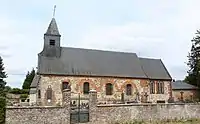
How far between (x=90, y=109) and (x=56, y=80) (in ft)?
44.5

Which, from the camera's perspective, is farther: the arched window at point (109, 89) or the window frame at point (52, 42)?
the window frame at point (52, 42)

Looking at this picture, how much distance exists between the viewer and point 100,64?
37750 mm

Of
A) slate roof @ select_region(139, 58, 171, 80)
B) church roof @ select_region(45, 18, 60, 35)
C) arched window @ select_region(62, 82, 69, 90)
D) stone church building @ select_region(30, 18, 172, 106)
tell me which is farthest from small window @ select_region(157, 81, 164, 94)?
church roof @ select_region(45, 18, 60, 35)

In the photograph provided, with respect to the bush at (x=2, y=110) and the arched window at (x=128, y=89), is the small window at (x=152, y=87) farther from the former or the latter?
the bush at (x=2, y=110)

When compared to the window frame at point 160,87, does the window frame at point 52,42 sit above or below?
above

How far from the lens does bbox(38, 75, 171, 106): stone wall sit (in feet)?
109

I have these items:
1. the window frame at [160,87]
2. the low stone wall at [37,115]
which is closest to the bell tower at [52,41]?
the window frame at [160,87]

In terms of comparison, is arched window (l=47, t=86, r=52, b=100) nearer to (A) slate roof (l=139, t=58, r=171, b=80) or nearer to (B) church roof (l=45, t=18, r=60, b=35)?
(B) church roof (l=45, t=18, r=60, b=35)

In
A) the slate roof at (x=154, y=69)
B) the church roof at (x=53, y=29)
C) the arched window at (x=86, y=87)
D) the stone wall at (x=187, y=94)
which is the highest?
the church roof at (x=53, y=29)

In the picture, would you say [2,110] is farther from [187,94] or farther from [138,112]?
[187,94]

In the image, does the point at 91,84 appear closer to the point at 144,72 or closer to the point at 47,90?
the point at 47,90

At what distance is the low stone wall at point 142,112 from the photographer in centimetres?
2127

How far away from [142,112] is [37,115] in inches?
334

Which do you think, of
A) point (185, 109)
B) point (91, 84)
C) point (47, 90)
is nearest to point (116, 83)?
point (91, 84)
